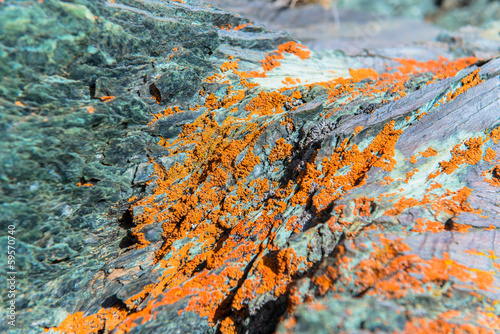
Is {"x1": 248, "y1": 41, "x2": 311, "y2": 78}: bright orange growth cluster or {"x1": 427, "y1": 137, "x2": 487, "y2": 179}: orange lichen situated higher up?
{"x1": 248, "y1": 41, "x2": 311, "y2": 78}: bright orange growth cluster

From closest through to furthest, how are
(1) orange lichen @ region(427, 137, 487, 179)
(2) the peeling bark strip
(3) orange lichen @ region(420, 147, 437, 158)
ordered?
1. (2) the peeling bark strip
2. (1) orange lichen @ region(427, 137, 487, 179)
3. (3) orange lichen @ region(420, 147, 437, 158)

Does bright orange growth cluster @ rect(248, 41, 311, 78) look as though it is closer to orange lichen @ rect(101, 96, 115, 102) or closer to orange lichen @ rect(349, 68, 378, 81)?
orange lichen @ rect(349, 68, 378, 81)

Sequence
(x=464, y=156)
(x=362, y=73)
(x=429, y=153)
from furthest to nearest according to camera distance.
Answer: (x=362, y=73)
(x=429, y=153)
(x=464, y=156)

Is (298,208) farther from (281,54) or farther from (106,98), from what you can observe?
(281,54)

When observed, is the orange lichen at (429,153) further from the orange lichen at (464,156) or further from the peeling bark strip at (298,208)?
the orange lichen at (464,156)

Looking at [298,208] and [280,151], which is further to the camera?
[280,151]

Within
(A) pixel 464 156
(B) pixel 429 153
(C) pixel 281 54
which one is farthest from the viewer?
(C) pixel 281 54

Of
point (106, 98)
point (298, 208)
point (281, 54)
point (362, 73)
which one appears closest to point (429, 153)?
point (298, 208)

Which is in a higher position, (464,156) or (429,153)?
(464,156)

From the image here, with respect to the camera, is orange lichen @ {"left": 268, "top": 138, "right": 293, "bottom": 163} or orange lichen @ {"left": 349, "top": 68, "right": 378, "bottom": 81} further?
orange lichen @ {"left": 349, "top": 68, "right": 378, "bottom": 81}

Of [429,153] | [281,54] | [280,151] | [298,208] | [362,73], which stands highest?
[362,73]

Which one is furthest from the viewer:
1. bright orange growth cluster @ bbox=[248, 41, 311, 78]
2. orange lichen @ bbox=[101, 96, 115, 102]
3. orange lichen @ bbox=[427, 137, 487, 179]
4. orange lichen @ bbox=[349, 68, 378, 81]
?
orange lichen @ bbox=[349, 68, 378, 81]

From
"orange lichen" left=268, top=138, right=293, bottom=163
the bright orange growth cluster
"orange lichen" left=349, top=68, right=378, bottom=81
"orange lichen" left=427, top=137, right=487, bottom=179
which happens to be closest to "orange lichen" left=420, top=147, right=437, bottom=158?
"orange lichen" left=427, top=137, right=487, bottom=179

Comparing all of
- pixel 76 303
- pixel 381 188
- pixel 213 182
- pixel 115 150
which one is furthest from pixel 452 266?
pixel 76 303
